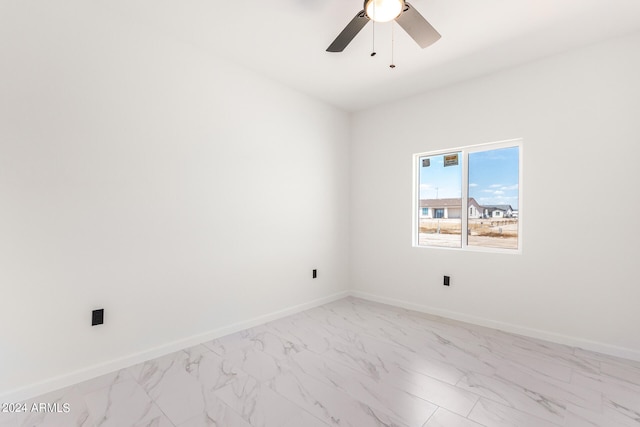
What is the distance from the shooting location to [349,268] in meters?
4.52

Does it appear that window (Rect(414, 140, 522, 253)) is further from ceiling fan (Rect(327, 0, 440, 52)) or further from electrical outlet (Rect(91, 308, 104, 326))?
electrical outlet (Rect(91, 308, 104, 326))

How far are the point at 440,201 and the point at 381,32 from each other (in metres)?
2.06

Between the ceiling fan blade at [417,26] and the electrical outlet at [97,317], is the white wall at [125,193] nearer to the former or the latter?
the electrical outlet at [97,317]

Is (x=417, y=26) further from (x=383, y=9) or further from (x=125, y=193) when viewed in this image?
(x=125, y=193)

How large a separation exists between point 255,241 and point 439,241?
2204 mm

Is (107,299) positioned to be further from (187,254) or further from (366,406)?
(366,406)

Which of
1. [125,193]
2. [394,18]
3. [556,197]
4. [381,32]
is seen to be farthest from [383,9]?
[556,197]

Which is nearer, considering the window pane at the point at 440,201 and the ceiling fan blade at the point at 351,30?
the ceiling fan blade at the point at 351,30

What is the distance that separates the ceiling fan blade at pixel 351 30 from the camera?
6.25 ft

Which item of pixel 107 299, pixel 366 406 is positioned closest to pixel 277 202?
pixel 107 299

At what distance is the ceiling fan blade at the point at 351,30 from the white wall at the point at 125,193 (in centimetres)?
136

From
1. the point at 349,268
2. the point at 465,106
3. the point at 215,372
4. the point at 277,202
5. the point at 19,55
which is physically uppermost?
the point at 465,106

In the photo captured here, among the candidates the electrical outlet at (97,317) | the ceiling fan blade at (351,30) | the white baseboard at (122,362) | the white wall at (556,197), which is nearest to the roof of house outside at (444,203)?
the white wall at (556,197)

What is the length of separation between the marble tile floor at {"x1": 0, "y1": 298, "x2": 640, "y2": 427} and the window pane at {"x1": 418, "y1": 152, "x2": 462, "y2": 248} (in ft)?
3.89
